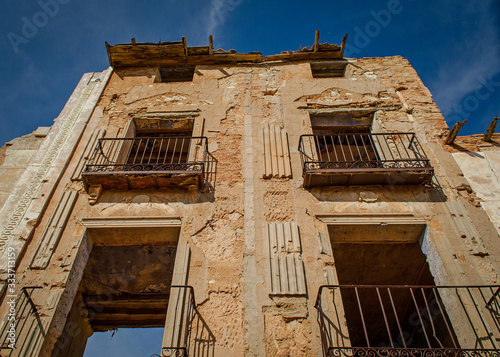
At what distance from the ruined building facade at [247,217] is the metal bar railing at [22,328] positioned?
21 millimetres

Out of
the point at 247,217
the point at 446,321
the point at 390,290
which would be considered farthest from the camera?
the point at 390,290

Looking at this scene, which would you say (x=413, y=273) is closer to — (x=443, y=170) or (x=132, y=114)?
(x=443, y=170)

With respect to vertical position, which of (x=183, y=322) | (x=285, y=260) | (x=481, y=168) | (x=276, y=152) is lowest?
(x=183, y=322)

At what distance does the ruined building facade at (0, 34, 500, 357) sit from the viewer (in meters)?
4.65

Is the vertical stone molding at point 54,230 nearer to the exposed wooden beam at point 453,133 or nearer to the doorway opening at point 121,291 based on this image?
the doorway opening at point 121,291

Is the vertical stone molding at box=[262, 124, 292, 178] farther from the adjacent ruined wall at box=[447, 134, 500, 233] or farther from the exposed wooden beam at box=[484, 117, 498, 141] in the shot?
the exposed wooden beam at box=[484, 117, 498, 141]

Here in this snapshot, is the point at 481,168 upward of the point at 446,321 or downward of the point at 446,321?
upward

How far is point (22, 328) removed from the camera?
4.46 meters

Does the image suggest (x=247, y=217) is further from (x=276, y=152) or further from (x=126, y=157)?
(x=126, y=157)

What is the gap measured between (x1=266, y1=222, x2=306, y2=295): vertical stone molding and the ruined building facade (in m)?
0.02

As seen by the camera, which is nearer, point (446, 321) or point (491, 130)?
point (446, 321)

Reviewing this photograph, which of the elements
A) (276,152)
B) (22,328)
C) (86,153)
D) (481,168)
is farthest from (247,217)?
(481,168)

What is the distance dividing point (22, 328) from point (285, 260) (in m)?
3.60

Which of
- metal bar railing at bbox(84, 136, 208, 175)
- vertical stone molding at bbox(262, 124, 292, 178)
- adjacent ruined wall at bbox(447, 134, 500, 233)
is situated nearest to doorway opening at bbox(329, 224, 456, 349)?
adjacent ruined wall at bbox(447, 134, 500, 233)
